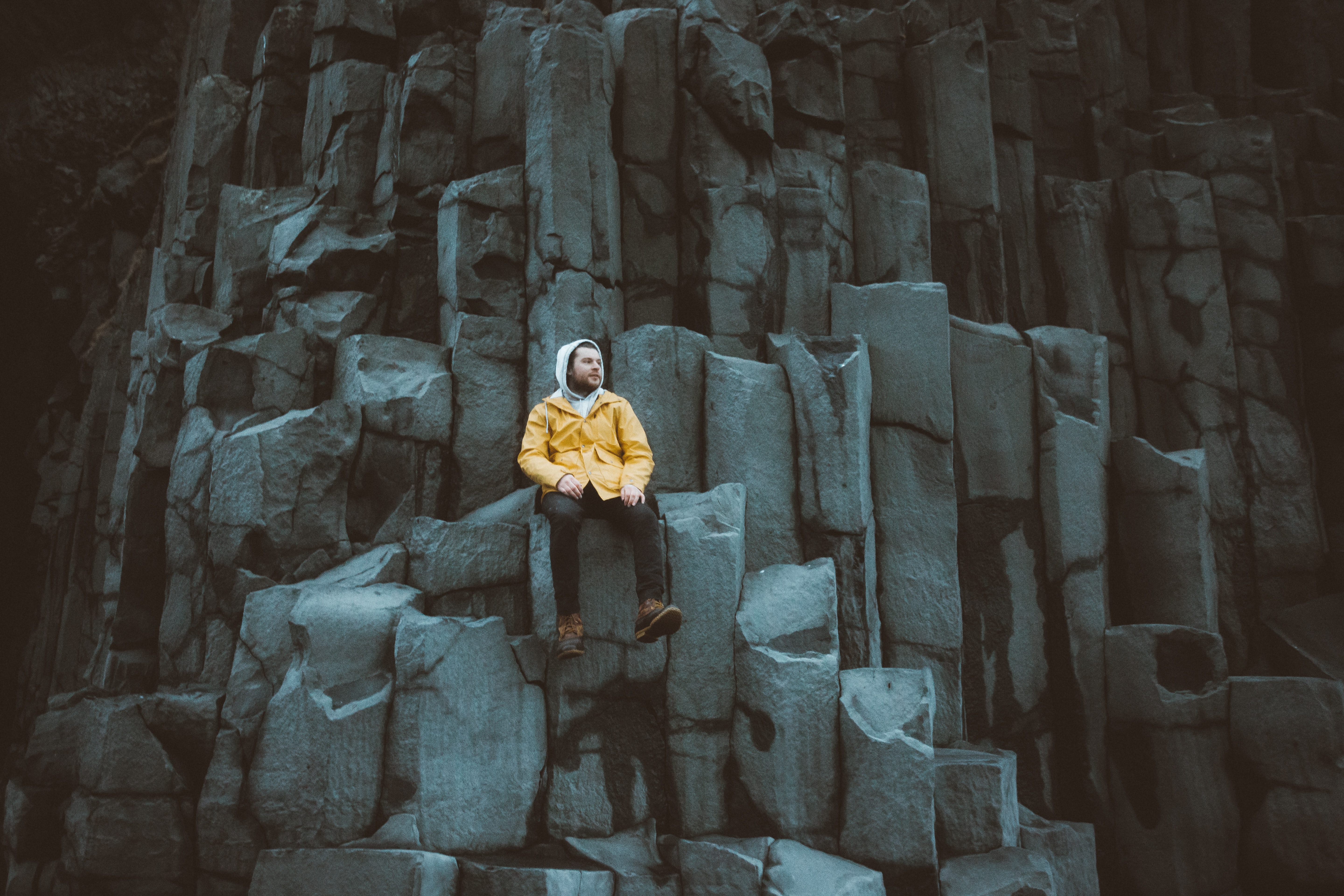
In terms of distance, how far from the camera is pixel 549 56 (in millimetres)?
7965

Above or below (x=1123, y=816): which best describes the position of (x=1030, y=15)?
above

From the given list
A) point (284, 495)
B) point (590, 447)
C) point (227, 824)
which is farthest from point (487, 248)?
point (227, 824)

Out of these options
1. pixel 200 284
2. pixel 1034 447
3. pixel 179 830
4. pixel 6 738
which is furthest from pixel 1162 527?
pixel 6 738

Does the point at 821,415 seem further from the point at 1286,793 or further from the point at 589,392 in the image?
the point at 1286,793

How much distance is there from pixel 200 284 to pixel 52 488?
562 centimetres

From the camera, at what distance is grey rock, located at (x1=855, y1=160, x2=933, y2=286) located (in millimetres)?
8672

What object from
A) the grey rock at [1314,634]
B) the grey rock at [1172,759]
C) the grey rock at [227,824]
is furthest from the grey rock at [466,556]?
the grey rock at [1314,634]

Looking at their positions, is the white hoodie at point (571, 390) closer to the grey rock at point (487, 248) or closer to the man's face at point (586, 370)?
the man's face at point (586, 370)

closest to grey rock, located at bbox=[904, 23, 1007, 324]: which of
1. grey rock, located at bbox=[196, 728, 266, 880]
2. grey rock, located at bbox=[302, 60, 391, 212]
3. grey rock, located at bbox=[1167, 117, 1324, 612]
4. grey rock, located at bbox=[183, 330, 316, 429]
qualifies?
grey rock, located at bbox=[1167, 117, 1324, 612]

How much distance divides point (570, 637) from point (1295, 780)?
5.64 m

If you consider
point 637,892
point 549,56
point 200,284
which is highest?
point 549,56

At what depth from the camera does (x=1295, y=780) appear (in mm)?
6980

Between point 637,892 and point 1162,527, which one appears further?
point 1162,527

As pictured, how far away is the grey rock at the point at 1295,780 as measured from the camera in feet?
22.8
